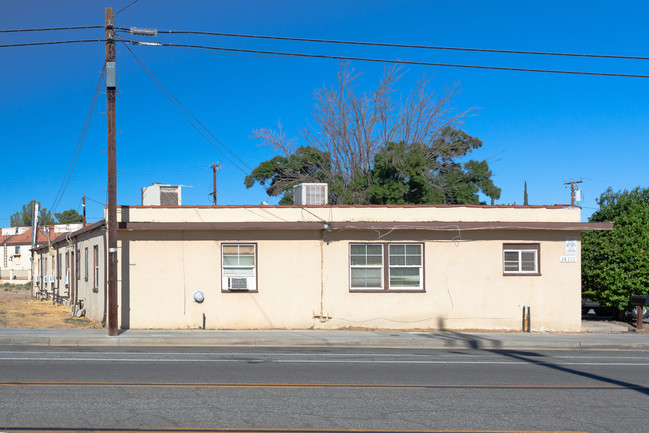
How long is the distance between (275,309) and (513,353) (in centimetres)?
675

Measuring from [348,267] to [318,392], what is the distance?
382 inches

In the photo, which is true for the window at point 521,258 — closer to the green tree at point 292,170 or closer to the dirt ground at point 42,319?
the dirt ground at point 42,319

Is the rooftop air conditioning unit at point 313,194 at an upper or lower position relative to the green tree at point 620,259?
upper

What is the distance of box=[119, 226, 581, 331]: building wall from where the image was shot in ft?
59.6

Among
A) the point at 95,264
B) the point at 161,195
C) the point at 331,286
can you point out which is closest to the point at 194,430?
the point at 331,286

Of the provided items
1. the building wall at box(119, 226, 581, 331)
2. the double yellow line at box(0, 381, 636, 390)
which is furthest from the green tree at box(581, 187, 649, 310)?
the double yellow line at box(0, 381, 636, 390)

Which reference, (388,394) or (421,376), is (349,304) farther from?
(388,394)

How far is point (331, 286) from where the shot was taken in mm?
18484

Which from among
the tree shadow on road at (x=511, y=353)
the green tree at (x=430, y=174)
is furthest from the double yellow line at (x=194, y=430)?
the green tree at (x=430, y=174)

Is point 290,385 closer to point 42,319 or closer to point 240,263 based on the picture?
point 240,263

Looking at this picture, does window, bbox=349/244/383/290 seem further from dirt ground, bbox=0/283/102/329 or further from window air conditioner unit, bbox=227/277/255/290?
dirt ground, bbox=0/283/102/329

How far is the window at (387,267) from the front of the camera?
1867 cm

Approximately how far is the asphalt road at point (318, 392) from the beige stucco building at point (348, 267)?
15.9ft

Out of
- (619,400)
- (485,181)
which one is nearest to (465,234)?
(619,400)
